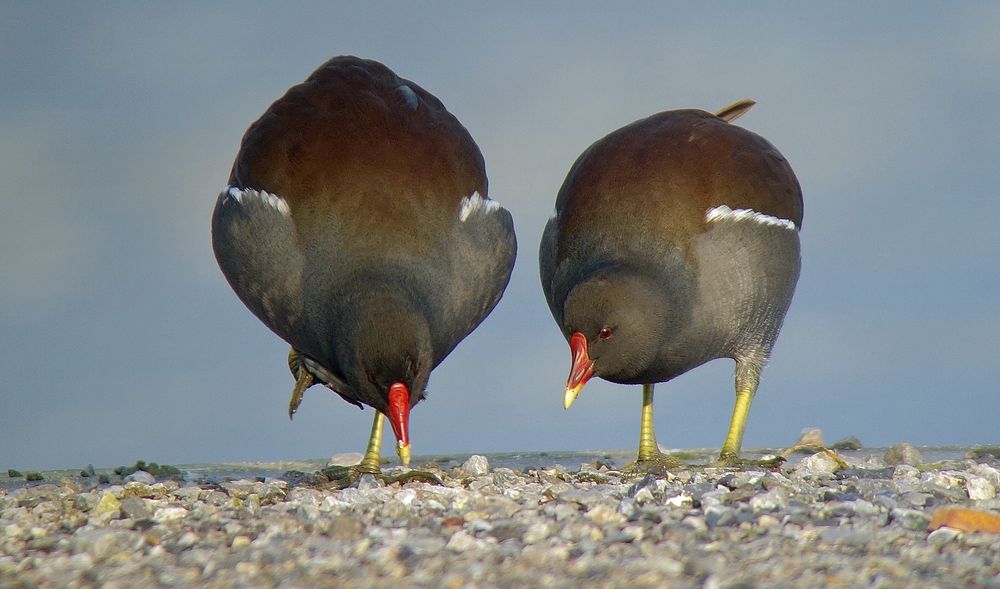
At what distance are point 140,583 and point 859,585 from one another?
2.64 meters

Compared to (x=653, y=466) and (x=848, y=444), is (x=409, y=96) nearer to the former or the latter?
(x=653, y=466)

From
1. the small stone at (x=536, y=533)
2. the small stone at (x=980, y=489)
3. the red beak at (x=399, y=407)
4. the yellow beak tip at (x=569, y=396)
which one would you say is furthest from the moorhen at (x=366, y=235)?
the small stone at (x=980, y=489)

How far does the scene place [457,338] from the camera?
7777 mm

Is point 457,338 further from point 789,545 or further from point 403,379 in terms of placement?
point 789,545

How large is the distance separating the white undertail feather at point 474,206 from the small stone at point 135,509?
2803mm

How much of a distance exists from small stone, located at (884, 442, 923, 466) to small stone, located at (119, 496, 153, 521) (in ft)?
19.4

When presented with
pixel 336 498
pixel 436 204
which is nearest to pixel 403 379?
pixel 336 498

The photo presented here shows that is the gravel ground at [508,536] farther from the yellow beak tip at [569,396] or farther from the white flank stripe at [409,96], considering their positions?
the white flank stripe at [409,96]

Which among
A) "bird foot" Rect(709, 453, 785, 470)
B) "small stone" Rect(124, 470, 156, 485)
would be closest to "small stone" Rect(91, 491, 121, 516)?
"small stone" Rect(124, 470, 156, 485)

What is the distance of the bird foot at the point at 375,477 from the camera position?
7.26 m

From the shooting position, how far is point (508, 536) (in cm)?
508

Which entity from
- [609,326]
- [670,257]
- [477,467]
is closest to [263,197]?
[477,467]

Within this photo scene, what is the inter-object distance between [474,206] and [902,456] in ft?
13.7

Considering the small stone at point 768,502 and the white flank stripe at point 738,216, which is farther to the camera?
the white flank stripe at point 738,216
